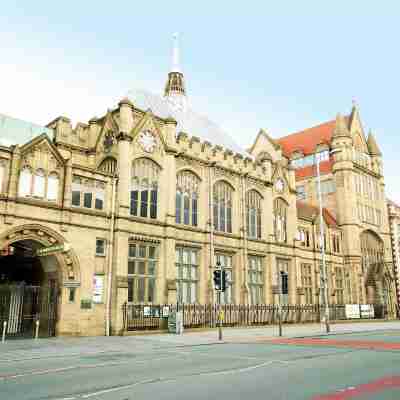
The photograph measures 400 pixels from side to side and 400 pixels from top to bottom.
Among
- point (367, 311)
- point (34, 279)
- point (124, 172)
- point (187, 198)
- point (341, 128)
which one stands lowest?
point (367, 311)

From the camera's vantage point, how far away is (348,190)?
52.8 m

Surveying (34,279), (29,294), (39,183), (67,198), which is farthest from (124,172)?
(29,294)

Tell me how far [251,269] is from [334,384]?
28.3 m

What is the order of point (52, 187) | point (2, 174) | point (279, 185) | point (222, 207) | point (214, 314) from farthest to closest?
1. point (279, 185)
2. point (222, 207)
3. point (214, 314)
4. point (52, 187)
5. point (2, 174)

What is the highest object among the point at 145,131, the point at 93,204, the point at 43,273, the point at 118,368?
the point at 145,131

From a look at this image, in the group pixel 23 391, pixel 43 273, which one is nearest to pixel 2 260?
A: pixel 43 273

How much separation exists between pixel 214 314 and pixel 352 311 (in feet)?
70.7

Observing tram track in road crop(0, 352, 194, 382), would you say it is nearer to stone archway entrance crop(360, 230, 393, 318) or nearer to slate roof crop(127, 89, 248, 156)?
slate roof crop(127, 89, 248, 156)

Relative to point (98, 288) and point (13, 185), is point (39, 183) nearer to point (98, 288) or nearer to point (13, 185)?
point (13, 185)

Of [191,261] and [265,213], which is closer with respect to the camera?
[191,261]

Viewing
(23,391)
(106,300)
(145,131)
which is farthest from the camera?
(145,131)

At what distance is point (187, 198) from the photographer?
33.3m

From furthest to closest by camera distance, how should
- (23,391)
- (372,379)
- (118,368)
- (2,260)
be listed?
(2,260)
(118,368)
(372,379)
(23,391)

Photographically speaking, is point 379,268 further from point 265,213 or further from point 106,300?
point 106,300
